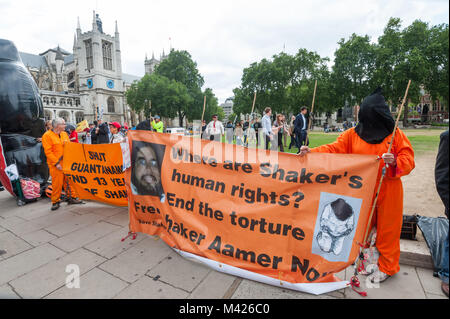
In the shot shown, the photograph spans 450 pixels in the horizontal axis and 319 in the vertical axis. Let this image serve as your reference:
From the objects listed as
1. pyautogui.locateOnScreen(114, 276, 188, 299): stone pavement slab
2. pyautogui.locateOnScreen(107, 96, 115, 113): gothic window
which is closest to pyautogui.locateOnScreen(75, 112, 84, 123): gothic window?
pyautogui.locateOnScreen(107, 96, 115, 113): gothic window

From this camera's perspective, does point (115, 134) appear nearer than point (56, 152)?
No

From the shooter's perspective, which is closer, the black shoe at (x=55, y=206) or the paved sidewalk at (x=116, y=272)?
the paved sidewalk at (x=116, y=272)

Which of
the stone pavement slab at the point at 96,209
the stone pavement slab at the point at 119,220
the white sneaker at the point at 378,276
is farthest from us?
the stone pavement slab at the point at 96,209

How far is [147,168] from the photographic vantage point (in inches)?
137

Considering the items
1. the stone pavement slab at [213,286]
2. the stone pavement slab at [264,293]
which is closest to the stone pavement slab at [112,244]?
the stone pavement slab at [213,286]

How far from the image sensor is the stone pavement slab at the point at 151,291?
237 centimetres

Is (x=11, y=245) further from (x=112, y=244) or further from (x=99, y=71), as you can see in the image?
(x=99, y=71)

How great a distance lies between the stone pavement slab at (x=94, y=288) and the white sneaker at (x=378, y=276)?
2.67 m

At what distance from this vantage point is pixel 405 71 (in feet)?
104

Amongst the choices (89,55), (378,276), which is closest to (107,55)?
(89,55)

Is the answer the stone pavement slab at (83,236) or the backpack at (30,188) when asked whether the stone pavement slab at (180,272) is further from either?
the backpack at (30,188)

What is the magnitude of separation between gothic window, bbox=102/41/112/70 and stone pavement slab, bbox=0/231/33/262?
7272 cm

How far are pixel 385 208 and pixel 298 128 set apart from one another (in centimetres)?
776

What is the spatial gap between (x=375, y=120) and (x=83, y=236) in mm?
4439
